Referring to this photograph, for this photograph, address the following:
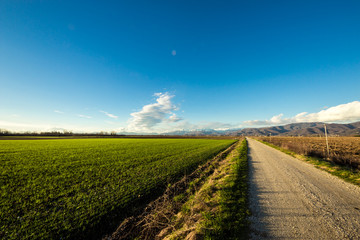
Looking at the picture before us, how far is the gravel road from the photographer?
13.6ft

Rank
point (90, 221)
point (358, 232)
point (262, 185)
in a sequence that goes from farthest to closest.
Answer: point (262, 185) < point (90, 221) < point (358, 232)

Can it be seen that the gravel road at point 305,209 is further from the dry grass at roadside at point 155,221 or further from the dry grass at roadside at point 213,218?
the dry grass at roadside at point 155,221

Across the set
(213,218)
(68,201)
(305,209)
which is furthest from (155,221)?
(305,209)

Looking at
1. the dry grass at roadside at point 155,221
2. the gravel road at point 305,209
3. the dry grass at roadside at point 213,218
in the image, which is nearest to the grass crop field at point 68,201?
the dry grass at roadside at point 155,221

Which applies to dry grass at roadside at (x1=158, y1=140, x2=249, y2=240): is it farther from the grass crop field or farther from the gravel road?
the grass crop field

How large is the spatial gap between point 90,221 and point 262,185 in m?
9.28

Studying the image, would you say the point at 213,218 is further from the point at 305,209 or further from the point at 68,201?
the point at 68,201

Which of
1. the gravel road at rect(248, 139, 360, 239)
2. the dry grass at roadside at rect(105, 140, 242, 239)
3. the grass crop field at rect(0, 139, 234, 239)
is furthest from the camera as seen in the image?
the grass crop field at rect(0, 139, 234, 239)

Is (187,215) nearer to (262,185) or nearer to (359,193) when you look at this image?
(262,185)

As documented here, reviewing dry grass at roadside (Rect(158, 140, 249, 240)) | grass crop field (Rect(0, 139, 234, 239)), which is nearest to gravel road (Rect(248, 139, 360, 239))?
dry grass at roadside (Rect(158, 140, 249, 240))

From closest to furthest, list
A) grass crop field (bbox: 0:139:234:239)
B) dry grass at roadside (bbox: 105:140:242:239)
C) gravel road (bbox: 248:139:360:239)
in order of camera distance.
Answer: gravel road (bbox: 248:139:360:239) → dry grass at roadside (bbox: 105:140:242:239) → grass crop field (bbox: 0:139:234:239)

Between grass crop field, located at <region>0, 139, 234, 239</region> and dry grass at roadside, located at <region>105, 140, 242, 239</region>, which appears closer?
dry grass at roadside, located at <region>105, 140, 242, 239</region>

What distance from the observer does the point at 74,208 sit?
20.0 feet

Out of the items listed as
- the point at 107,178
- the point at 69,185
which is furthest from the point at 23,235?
the point at 107,178
